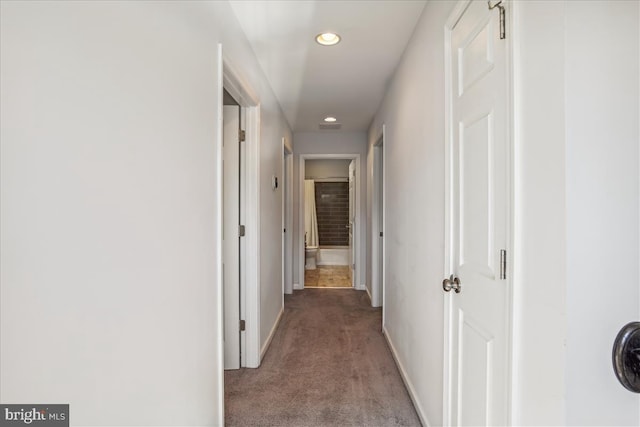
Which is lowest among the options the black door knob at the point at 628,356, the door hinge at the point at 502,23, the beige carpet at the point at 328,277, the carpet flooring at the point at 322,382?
the carpet flooring at the point at 322,382

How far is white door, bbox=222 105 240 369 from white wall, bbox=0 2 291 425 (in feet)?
3.38

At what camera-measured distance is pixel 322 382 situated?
2.43 m

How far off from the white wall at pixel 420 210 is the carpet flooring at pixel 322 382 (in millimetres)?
176

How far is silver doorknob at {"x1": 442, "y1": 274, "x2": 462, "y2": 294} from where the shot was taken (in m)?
1.45

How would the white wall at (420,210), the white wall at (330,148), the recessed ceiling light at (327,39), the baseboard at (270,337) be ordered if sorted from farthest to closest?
the white wall at (330,148) < the baseboard at (270,337) < the recessed ceiling light at (327,39) < the white wall at (420,210)

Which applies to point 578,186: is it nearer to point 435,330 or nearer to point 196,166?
point 435,330

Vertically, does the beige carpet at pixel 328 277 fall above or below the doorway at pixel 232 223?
Result: below

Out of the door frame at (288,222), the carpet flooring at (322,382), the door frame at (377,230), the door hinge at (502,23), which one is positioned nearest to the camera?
the door hinge at (502,23)

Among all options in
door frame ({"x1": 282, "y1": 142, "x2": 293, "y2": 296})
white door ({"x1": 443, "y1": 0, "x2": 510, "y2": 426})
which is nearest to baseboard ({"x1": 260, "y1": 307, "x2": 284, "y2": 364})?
door frame ({"x1": 282, "y1": 142, "x2": 293, "y2": 296})

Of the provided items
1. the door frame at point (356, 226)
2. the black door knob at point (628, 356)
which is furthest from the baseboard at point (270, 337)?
the black door knob at point (628, 356)

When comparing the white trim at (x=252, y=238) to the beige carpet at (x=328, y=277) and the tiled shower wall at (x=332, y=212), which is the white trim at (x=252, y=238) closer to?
the beige carpet at (x=328, y=277)

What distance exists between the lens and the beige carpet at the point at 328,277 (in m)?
5.63

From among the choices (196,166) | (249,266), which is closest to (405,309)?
(249,266)

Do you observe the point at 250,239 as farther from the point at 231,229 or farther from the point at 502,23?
the point at 502,23
